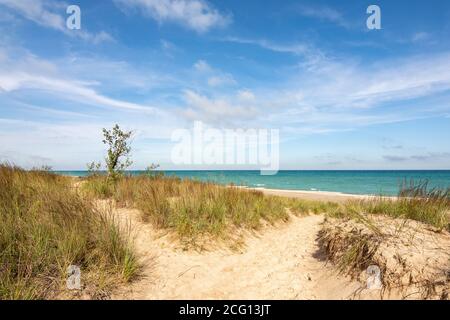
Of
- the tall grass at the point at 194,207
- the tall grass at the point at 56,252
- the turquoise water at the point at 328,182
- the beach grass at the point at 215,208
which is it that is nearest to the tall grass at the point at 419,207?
the beach grass at the point at 215,208

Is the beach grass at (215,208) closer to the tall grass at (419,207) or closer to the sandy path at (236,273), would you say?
the tall grass at (419,207)

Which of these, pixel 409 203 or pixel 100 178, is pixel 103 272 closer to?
pixel 409 203

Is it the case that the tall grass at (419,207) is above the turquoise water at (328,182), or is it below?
above

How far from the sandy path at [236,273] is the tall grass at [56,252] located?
438 mm

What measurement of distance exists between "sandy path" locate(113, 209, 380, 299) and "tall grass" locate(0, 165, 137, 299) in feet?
1.44

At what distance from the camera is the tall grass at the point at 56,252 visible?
12.2ft

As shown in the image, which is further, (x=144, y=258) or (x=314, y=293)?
(x=144, y=258)

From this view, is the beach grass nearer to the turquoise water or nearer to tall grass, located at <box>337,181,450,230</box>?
tall grass, located at <box>337,181,450,230</box>

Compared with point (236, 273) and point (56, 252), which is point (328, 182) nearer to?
point (236, 273)

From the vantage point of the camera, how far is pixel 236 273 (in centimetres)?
535

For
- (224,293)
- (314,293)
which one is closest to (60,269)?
(224,293)

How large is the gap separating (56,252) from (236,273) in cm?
296
